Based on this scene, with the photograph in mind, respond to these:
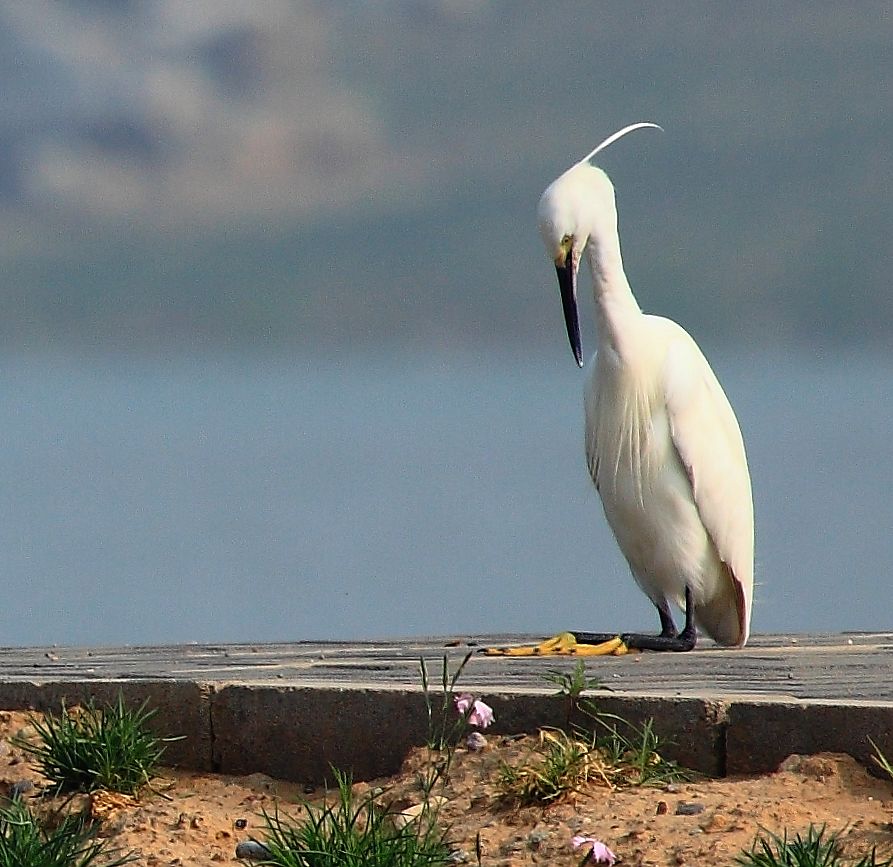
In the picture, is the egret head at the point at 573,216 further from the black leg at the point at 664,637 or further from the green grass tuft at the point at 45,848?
the green grass tuft at the point at 45,848

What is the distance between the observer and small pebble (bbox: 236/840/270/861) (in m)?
4.25

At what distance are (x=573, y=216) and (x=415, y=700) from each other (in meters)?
2.52

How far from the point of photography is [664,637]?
7.14 metres

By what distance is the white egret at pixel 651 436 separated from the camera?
6918 mm

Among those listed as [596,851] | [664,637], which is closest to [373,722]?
[596,851]

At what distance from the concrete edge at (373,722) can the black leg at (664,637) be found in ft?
6.82

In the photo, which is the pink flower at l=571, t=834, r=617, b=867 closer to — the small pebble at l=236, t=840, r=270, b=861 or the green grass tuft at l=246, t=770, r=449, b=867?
the green grass tuft at l=246, t=770, r=449, b=867

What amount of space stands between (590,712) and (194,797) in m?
1.22

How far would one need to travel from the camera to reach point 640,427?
7.04 m

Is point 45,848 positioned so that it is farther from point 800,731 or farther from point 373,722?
point 800,731

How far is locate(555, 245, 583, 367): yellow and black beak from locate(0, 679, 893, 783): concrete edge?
2412 mm

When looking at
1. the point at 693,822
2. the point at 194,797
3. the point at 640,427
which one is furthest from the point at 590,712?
the point at 640,427

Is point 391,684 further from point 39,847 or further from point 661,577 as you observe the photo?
point 661,577

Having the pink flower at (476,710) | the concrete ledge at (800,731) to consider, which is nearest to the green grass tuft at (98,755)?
the pink flower at (476,710)
